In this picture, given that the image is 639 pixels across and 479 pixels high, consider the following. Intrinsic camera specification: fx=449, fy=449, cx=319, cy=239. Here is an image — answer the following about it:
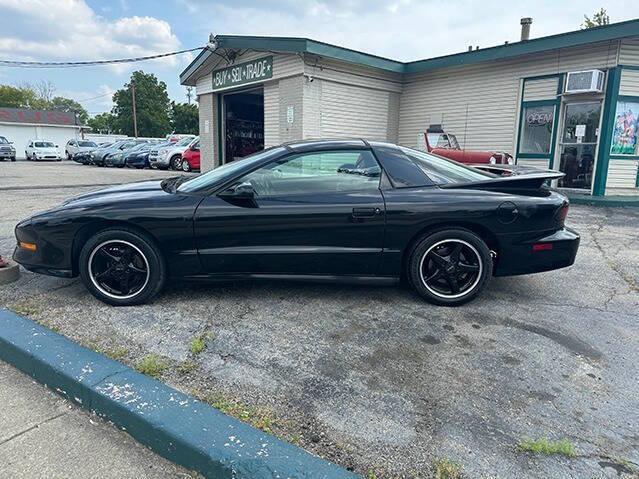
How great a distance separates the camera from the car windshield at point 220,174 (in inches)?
150

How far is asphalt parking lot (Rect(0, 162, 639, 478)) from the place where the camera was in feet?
6.92

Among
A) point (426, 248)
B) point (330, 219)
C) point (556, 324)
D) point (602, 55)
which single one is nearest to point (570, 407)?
point (556, 324)

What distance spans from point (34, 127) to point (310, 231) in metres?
52.1

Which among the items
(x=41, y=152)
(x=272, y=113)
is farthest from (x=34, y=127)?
(x=272, y=113)

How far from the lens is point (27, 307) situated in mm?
3629

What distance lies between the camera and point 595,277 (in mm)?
4785

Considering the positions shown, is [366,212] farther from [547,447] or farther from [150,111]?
[150,111]

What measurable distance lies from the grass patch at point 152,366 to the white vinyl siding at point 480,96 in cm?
1176

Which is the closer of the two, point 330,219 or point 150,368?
point 150,368

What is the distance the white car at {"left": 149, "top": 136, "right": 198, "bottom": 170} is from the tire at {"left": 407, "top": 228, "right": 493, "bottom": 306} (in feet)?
64.2

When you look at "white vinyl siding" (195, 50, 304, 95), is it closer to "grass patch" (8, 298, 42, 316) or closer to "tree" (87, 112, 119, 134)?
"grass patch" (8, 298, 42, 316)

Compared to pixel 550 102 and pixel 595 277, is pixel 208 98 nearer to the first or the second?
pixel 550 102

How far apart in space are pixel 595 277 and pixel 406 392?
3363 mm

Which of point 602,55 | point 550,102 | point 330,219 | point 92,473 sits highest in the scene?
point 602,55
